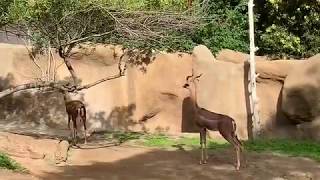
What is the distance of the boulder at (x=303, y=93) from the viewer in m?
12.9

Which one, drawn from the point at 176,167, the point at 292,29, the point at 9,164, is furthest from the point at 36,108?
the point at 292,29

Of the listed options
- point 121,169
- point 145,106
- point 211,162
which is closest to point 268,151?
point 211,162

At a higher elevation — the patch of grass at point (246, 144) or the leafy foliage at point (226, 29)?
the leafy foliage at point (226, 29)

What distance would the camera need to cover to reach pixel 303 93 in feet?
42.7

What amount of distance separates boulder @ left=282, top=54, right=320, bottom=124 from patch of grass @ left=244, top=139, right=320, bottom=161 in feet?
2.19

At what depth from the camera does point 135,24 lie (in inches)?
417

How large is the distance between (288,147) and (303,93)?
1787mm

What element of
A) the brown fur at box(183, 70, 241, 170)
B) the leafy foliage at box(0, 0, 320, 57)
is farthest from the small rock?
the brown fur at box(183, 70, 241, 170)

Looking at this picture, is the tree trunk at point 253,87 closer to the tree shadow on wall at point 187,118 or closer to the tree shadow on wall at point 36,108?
the tree shadow on wall at point 187,118

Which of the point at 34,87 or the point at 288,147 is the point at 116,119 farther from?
the point at 288,147

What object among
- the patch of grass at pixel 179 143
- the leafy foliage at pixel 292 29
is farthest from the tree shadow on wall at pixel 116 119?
the leafy foliage at pixel 292 29

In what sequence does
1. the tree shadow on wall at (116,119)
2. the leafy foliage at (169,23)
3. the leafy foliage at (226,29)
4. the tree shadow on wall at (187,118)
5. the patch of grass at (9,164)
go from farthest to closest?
the leafy foliage at (226,29), the tree shadow on wall at (116,119), the tree shadow on wall at (187,118), the leafy foliage at (169,23), the patch of grass at (9,164)

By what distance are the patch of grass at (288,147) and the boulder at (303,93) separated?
666mm

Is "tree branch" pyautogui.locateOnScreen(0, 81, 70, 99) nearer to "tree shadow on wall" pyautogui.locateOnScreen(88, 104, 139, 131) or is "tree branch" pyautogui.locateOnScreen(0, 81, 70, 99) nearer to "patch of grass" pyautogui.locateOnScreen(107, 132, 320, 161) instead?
"patch of grass" pyautogui.locateOnScreen(107, 132, 320, 161)
